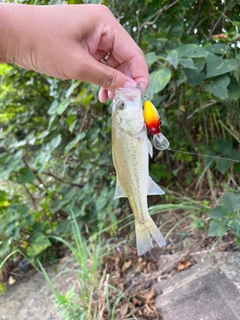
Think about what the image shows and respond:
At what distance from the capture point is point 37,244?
3246 mm

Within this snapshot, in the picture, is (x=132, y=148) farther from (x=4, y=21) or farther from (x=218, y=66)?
(x=218, y=66)

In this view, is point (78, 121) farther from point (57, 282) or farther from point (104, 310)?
point (104, 310)

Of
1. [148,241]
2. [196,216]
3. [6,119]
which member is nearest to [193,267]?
[196,216]

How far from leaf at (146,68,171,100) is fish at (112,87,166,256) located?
0.56 metres

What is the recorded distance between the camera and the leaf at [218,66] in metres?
2.09

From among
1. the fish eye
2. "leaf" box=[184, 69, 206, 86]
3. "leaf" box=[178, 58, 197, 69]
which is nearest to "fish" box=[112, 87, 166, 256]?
the fish eye

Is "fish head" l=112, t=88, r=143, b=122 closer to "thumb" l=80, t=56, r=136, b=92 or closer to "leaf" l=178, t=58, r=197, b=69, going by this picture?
"thumb" l=80, t=56, r=136, b=92

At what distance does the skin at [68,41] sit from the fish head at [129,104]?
97 millimetres

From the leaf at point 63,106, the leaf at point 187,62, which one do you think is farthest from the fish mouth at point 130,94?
the leaf at point 63,106

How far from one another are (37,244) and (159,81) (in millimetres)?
2007

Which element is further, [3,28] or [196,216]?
[196,216]

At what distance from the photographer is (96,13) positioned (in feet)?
5.13

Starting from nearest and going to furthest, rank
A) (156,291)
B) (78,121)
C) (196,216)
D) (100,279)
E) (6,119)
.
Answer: (156,291), (100,279), (196,216), (78,121), (6,119)

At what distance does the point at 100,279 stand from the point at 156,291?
47cm
